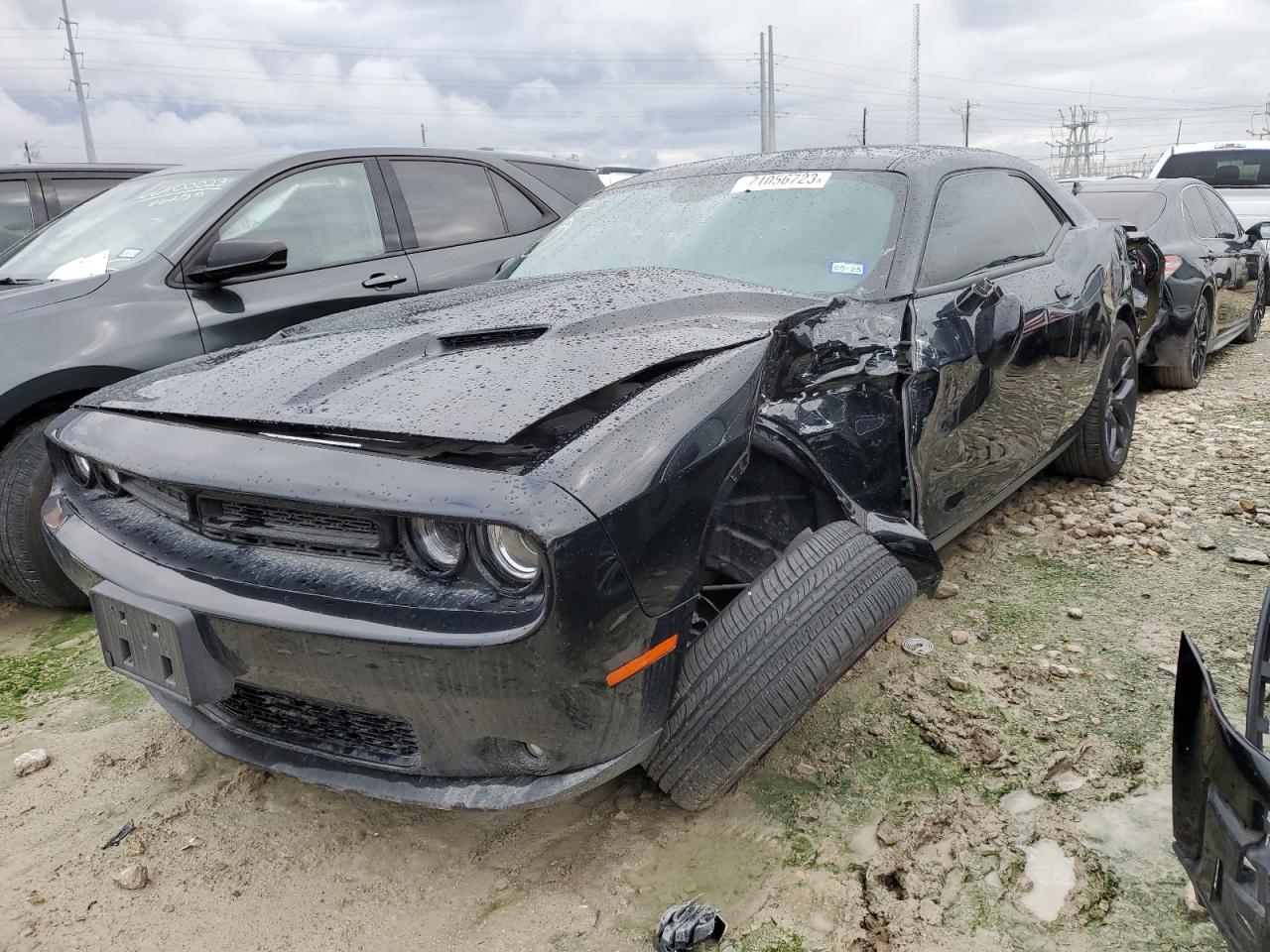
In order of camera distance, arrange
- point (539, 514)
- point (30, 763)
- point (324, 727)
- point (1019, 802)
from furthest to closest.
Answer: point (30, 763), point (1019, 802), point (324, 727), point (539, 514)

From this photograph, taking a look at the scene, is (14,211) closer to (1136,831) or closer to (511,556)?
(511,556)

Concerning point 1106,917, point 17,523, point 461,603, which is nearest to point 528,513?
point 461,603

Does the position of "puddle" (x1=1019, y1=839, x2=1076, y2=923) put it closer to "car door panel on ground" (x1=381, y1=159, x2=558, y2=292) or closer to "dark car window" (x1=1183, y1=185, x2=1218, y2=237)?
"car door panel on ground" (x1=381, y1=159, x2=558, y2=292)

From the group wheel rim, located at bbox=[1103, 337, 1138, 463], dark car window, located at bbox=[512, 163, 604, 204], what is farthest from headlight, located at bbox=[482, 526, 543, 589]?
dark car window, located at bbox=[512, 163, 604, 204]

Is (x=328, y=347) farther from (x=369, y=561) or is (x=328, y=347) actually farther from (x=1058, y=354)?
(x=1058, y=354)

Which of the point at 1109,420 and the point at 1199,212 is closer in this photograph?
the point at 1109,420

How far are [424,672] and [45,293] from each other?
258 cm

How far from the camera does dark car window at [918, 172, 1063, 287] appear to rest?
278 cm

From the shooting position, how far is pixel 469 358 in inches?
78.0

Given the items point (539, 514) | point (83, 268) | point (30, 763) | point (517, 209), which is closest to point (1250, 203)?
point (517, 209)

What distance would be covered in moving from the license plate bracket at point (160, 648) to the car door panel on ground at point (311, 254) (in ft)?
6.33

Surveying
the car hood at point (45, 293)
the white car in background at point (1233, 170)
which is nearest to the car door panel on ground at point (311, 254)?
the car hood at point (45, 293)

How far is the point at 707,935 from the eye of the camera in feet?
5.72

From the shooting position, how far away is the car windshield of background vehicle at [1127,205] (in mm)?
6195
